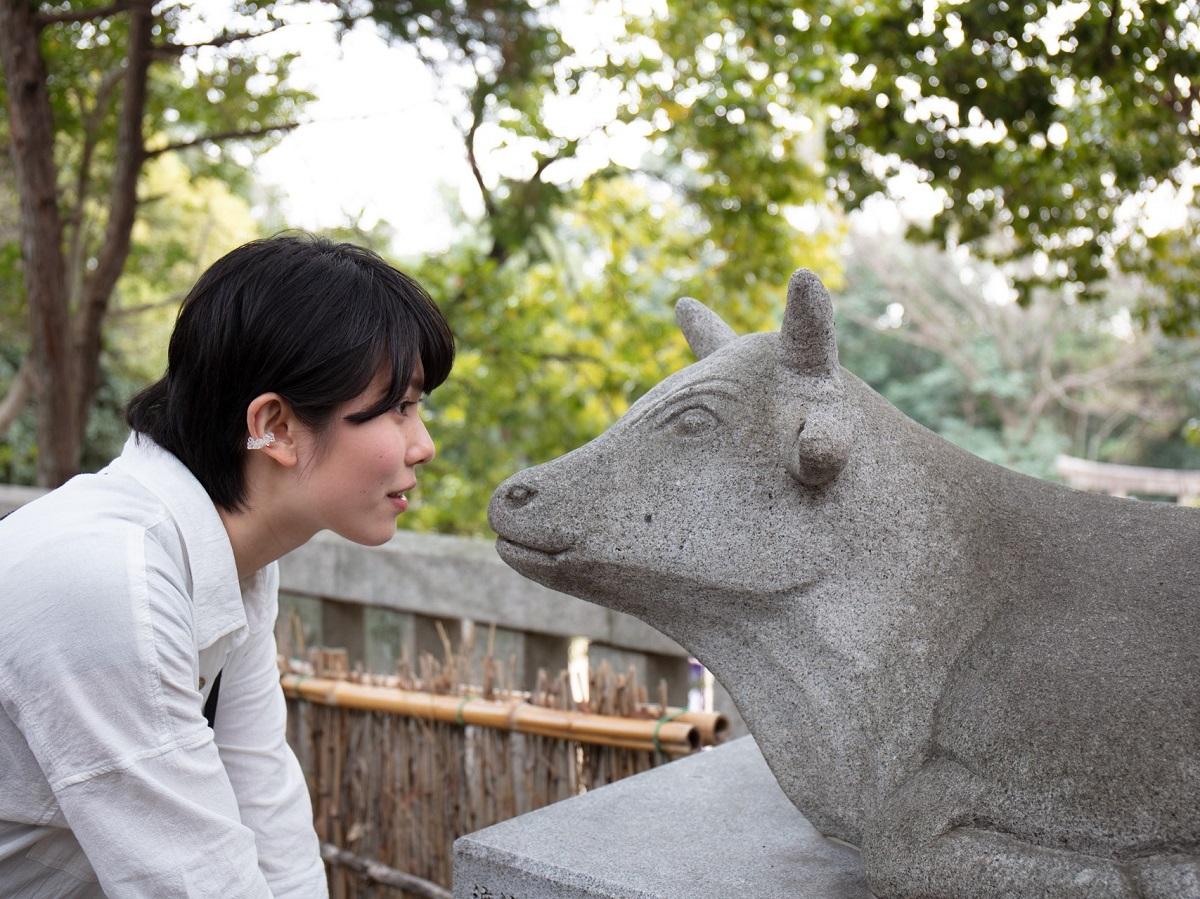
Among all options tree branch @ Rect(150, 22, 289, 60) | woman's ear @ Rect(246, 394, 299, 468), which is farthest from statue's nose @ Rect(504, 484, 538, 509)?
tree branch @ Rect(150, 22, 289, 60)

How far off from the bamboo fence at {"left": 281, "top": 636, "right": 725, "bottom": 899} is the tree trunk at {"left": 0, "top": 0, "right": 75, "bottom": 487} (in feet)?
6.58

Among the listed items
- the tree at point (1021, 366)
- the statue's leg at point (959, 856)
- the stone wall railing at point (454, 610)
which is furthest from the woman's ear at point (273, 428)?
the tree at point (1021, 366)

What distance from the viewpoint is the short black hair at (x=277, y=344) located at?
1.37 metres

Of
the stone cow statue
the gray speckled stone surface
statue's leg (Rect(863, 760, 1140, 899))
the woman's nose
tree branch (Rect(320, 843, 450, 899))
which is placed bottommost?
tree branch (Rect(320, 843, 450, 899))

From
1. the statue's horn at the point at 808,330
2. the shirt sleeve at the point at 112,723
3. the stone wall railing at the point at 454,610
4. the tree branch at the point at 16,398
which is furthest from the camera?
the tree branch at the point at 16,398

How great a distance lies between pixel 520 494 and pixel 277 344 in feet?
1.31

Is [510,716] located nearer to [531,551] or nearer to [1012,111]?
[531,551]

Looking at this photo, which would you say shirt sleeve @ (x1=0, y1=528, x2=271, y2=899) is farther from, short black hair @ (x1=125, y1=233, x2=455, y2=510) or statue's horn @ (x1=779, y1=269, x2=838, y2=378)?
statue's horn @ (x1=779, y1=269, x2=838, y2=378)

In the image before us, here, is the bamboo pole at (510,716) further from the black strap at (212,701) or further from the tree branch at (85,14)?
the tree branch at (85,14)

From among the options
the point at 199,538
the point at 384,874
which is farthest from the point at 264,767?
the point at 384,874

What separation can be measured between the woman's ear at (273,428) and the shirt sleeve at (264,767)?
0.39m

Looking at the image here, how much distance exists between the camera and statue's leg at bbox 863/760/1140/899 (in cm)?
129

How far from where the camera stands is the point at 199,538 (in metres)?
1.38

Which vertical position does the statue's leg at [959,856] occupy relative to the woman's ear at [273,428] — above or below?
below
